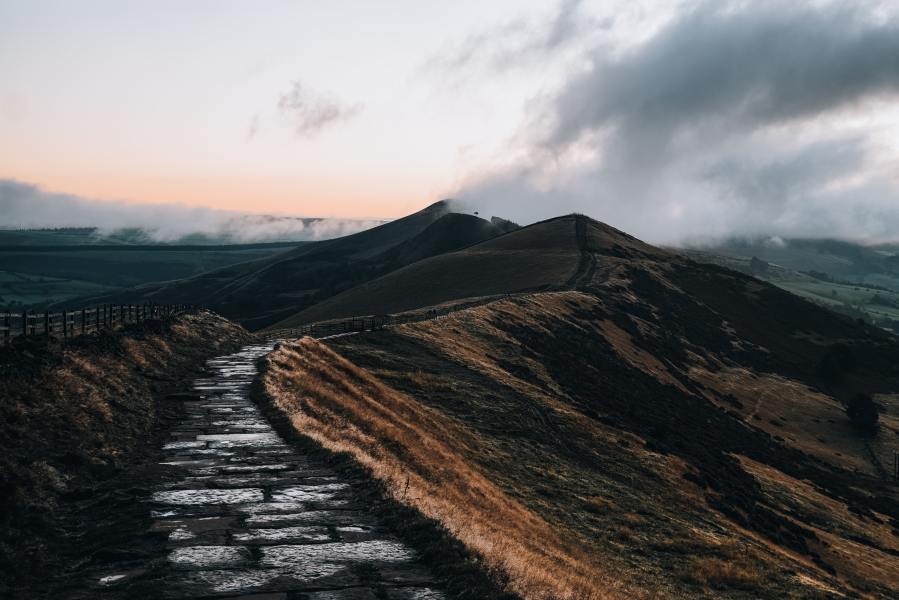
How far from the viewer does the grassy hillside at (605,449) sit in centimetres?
2620

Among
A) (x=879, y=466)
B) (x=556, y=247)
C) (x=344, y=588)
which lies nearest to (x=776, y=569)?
(x=344, y=588)

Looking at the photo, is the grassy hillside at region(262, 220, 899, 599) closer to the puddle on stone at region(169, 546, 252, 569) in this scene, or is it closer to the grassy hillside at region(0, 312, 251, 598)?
the puddle on stone at region(169, 546, 252, 569)

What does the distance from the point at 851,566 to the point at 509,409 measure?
2189 cm

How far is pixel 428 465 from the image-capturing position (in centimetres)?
2809

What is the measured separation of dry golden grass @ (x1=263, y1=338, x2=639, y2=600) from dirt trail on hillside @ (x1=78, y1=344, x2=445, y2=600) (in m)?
1.41

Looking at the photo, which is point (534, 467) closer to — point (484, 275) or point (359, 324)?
point (359, 324)

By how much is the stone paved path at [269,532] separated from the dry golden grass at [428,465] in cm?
142

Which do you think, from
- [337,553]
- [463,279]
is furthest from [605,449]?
[463,279]

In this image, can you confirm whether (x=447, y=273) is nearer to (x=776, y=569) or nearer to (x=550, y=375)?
(x=550, y=375)

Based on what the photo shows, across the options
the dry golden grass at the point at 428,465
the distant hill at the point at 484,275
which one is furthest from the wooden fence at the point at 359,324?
the distant hill at the point at 484,275

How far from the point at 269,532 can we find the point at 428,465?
1483 centimetres

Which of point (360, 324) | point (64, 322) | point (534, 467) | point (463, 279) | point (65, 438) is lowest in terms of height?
point (534, 467)

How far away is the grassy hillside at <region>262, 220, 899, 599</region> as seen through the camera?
26.2 metres

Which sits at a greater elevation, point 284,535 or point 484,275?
point 484,275
